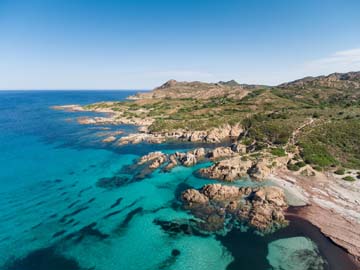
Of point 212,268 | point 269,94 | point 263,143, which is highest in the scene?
point 269,94

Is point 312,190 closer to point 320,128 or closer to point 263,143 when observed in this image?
point 263,143

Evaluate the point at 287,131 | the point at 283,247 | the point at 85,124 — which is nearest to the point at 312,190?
the point at 283,247

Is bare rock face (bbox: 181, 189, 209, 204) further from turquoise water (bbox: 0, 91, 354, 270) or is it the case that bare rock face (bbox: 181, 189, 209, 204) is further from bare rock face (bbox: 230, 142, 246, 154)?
bare rock face (bbox: 230, 142, 246, 154)

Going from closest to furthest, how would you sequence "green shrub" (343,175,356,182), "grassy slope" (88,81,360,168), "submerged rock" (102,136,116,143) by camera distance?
"green shrub" (343,175,356,182), "grassy slope" (88,81,360,168), "submerged rock" (102,136,116,143)

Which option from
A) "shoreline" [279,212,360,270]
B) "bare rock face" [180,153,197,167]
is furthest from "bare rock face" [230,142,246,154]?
"shoreline" [279,212,360,270]

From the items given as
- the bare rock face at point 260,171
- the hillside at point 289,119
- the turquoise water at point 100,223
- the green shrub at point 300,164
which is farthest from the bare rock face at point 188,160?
the green shrub at point 300,164
